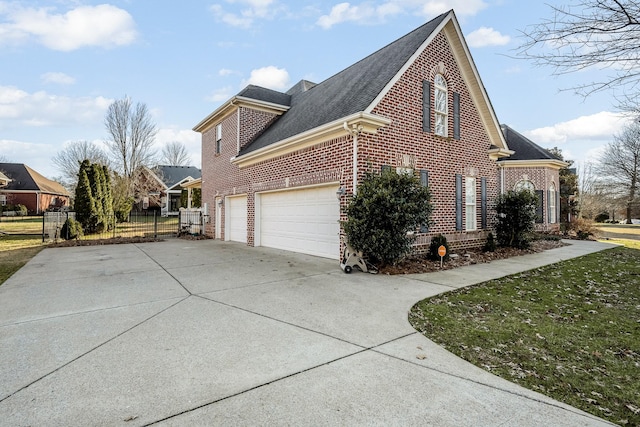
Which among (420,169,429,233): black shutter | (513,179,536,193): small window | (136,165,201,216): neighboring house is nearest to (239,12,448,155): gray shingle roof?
(420,169,429,233): black shutter

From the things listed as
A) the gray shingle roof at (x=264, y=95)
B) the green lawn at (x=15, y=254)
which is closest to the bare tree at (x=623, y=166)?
the gray shingle roof at (x=264, y=95)

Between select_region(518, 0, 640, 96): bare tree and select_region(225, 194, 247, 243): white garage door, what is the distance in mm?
A: 11107

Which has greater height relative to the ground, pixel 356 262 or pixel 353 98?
pixel 353 98

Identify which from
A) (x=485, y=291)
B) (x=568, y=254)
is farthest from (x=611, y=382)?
(x=568, y=254)

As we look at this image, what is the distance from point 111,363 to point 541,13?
Result: 22.9ft

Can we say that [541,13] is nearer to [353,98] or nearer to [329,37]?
[353,98]

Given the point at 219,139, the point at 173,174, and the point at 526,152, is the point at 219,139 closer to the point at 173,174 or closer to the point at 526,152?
the point at 526,152

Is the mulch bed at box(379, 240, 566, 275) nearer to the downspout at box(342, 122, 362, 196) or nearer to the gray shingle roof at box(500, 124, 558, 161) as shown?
the downspout at box(342, 122, 362, 196)

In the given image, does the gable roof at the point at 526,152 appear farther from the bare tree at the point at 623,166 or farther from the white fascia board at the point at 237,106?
the bare tree at the point at 623,166

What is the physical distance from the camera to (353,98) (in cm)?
899

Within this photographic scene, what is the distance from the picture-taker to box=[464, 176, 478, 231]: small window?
10789 millimetres

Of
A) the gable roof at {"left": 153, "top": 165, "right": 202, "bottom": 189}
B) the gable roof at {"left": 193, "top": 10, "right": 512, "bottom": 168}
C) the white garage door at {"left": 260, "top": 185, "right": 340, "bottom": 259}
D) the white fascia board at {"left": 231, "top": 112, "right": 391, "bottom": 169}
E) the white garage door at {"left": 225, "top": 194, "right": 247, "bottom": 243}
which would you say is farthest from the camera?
the gable roof at {"left": 153, "top": 165, "right": 202, "bottom": 189}

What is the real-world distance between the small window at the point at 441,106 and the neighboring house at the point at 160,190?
27511 mm

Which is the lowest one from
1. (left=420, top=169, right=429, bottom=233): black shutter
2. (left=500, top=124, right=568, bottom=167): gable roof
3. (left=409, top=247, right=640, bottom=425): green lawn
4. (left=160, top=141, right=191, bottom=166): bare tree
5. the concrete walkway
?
(left=409, top=247, right=640, bottom=425): green lawn
